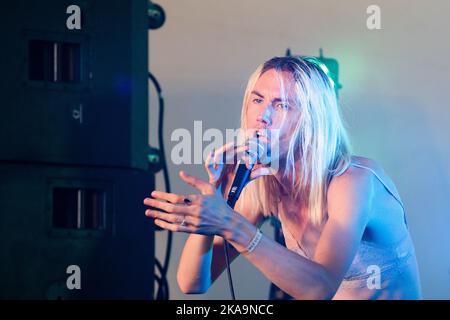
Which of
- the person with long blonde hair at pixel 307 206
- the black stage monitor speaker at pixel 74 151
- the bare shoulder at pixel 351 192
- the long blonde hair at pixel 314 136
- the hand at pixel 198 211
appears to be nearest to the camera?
the hand at pixel 198 211

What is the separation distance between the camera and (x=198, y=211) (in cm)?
112

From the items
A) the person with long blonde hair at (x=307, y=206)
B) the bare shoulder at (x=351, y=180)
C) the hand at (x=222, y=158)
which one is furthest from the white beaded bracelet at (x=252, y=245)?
the bare shoulder at (x=351, y=180)

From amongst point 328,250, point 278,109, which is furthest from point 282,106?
point 328,250

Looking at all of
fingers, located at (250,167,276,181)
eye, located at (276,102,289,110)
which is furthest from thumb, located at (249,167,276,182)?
eye, located at (276,102,289,110)

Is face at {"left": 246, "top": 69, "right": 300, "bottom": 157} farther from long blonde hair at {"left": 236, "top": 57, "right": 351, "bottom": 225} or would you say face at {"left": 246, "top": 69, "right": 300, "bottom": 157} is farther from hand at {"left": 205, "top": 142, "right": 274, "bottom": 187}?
hand at {"left": 205, "top": 142, "right": 274, "bottom": 187}

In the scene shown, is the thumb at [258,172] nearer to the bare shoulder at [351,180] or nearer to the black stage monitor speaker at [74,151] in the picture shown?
the bare shoulder at [351,180]

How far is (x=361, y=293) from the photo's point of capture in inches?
61.2

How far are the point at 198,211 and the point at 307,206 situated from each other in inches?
18.7

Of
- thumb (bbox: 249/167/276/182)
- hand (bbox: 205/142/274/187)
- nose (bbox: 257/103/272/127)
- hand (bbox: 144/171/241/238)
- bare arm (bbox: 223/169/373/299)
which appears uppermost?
nose (bbox: 257/103/272/127)

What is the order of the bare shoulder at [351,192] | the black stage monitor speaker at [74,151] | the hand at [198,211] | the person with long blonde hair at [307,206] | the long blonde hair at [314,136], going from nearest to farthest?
1. the hand at [198,211]
2. the person with long blonde hair at [307,206]
3. the bare shoulder at [351,192]
4. the long blonde hair at [314,136]
5. the black stage monitor speaker at [74,151]

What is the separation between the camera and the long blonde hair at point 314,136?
1446 millimetres

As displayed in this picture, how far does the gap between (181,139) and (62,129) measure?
24.5 inches

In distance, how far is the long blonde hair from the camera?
1.45 metres

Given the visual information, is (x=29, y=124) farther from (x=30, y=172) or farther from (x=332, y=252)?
(x=332, y=252)
